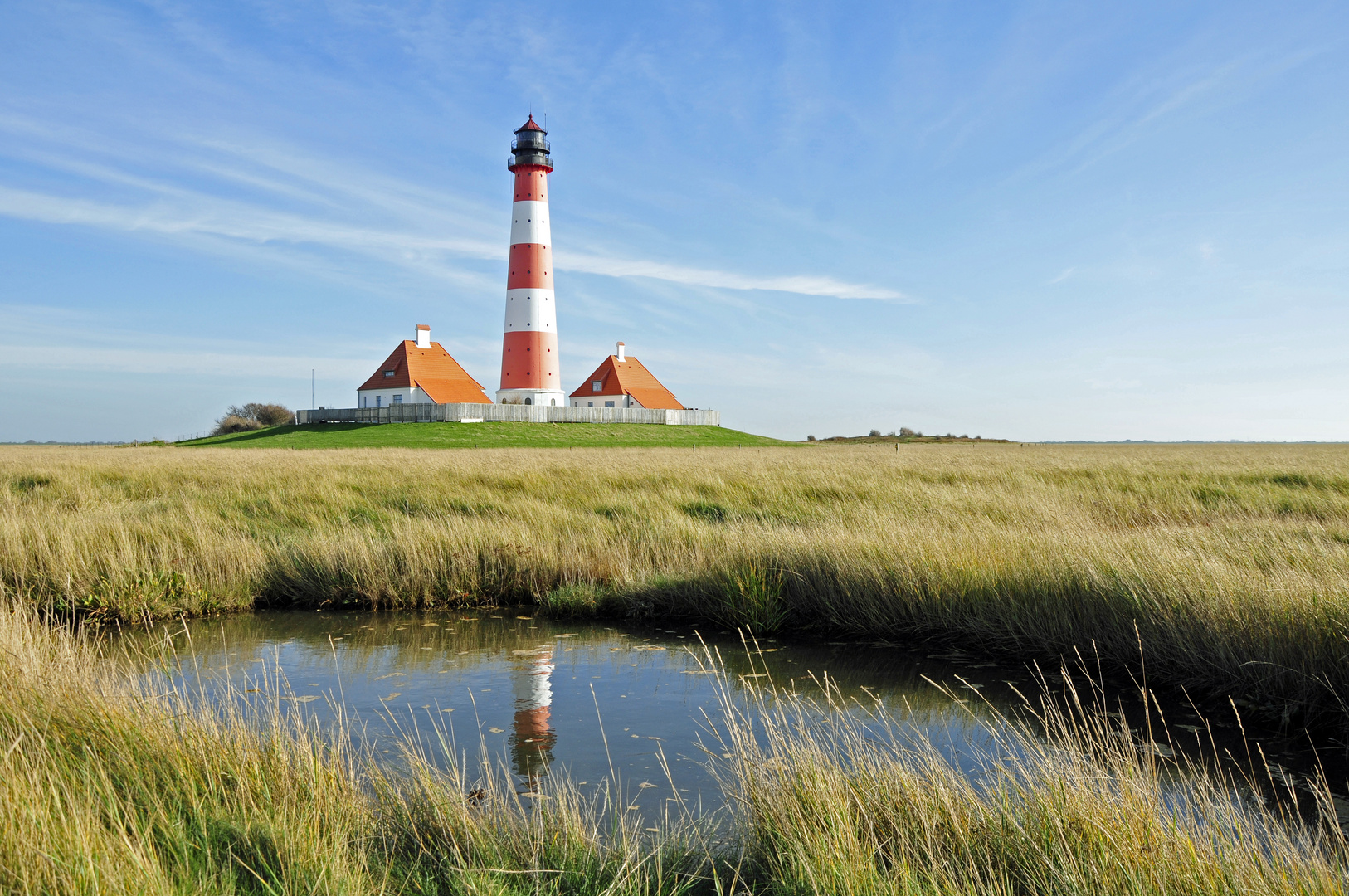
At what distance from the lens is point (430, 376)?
61.2 metres

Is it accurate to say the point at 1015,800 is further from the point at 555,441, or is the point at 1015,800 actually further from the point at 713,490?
the point at 555,441

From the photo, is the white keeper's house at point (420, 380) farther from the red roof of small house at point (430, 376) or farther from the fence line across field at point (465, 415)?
the fence line across field at point (465, 415)

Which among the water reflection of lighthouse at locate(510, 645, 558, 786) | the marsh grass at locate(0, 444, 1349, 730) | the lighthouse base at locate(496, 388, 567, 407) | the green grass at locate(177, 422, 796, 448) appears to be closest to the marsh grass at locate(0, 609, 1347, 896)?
the water reflection of lighthouse at locate(510, 645, 558, 786)

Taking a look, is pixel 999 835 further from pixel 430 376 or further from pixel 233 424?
pixel 233 424

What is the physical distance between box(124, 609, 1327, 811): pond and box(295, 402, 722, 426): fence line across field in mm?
43485

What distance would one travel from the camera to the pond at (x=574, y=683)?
5.16 metres

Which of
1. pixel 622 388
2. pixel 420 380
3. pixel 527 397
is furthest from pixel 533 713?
pixel 622 388

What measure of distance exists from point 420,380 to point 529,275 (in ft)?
44.6

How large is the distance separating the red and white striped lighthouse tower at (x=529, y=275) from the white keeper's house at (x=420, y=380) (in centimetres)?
812

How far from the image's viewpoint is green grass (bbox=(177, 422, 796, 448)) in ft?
146

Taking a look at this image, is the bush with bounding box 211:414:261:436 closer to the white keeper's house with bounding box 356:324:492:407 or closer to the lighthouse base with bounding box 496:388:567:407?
the white keeper's house with bounding box 356:324:492:407

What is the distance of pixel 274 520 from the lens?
44.7 ft

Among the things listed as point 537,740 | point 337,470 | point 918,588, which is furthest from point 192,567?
point 337,470

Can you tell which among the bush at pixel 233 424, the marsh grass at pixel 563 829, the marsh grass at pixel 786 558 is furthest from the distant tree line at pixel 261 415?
the marsh grass at pixel 563 829
